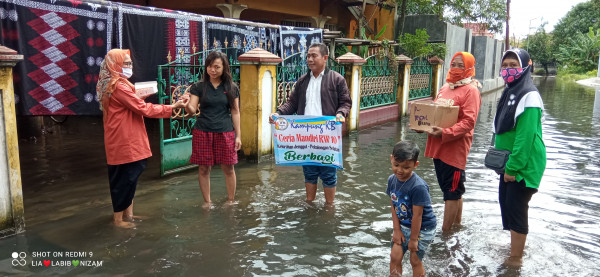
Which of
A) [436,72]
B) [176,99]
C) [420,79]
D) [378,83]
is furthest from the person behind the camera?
[436,72]

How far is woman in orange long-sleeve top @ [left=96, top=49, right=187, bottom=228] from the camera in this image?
425cm

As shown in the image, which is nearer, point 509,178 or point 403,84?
point 509,178

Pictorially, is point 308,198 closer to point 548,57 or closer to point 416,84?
point 416,84

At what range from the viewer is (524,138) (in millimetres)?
3473

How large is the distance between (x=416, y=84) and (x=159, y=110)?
1134 cm

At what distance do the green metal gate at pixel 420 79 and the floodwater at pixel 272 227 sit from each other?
6895 millimetres

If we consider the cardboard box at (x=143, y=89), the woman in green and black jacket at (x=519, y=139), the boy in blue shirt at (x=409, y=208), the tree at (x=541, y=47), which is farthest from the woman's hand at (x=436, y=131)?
the tree at (x=541, y=47)

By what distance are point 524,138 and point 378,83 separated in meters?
8.70

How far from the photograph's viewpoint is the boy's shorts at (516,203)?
3613 millimetres

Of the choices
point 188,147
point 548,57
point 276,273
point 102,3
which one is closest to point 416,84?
point 188,147

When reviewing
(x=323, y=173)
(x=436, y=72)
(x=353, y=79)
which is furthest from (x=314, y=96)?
(x=436, y=72)

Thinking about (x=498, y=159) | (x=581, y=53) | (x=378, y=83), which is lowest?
(x=498, y=159)

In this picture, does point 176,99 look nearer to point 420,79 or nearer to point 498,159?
point 498,159

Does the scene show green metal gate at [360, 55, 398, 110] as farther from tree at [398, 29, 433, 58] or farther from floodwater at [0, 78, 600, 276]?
floodwater at [0, 78, 600, 276]
